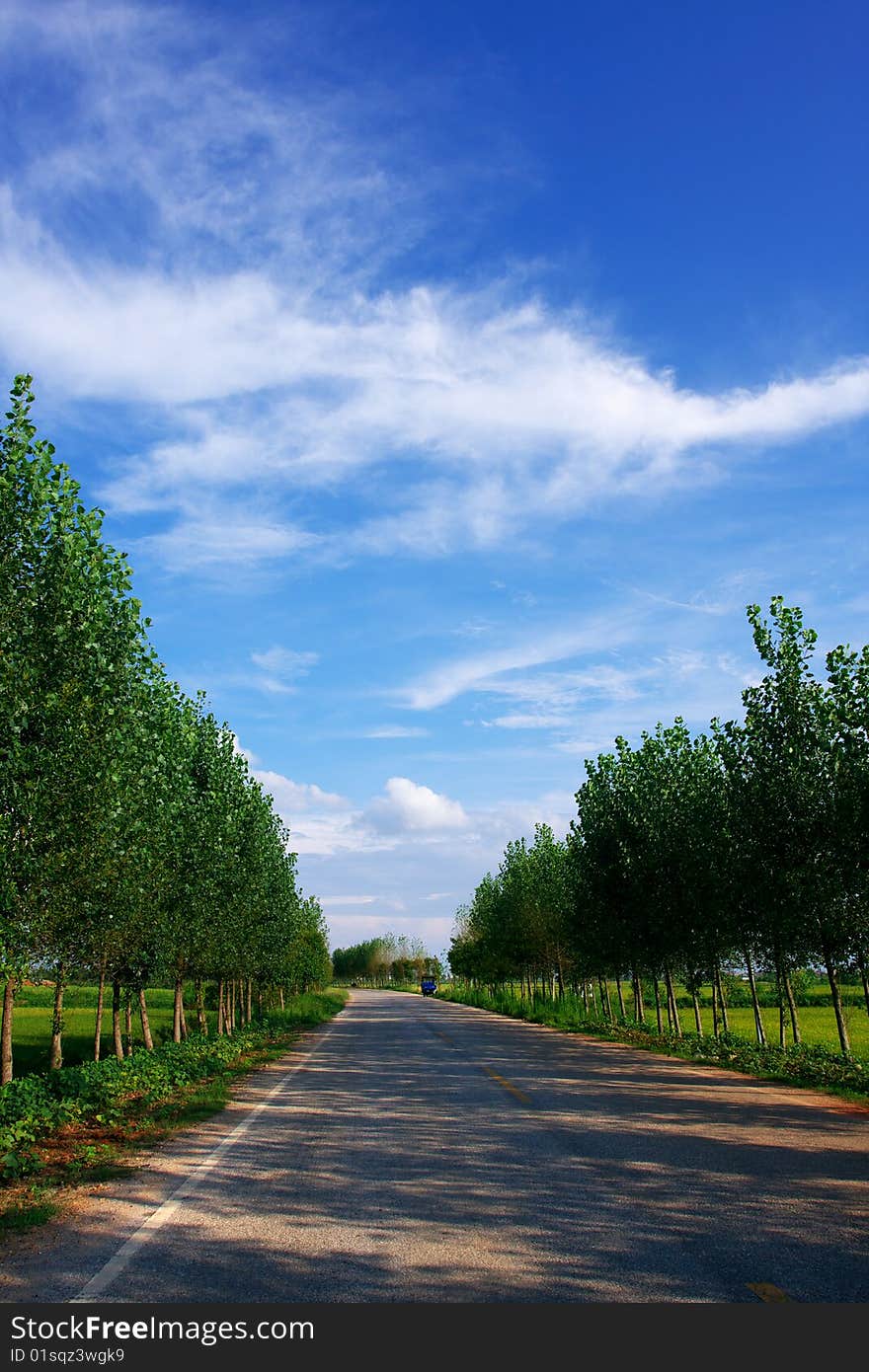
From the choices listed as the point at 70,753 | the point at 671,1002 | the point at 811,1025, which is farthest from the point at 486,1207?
the point at 811,1025

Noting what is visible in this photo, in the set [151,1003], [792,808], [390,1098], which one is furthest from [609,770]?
[151,1003]

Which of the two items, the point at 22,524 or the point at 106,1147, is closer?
the point at 106,1147

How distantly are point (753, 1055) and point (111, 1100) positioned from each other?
1319cm

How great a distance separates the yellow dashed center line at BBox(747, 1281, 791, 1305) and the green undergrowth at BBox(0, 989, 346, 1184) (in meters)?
6.36

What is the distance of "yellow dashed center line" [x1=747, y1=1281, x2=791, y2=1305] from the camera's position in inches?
203

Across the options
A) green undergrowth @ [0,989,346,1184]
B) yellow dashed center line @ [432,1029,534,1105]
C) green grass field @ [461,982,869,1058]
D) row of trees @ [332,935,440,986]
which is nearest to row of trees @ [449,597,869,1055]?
green grass field @ [461,982,869,1058]

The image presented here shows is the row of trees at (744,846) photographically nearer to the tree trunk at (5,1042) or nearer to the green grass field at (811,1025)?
the green grass field at (811,1025)

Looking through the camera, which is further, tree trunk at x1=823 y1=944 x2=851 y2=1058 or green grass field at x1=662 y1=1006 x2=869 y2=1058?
green grass field at x1=662 y1=1006 x2=869 y2=1058

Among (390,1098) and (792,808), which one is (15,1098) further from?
(792,808)

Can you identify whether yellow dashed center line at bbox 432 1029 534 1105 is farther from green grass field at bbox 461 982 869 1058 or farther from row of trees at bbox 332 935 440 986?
row of trees at bbox 332 935 440 986

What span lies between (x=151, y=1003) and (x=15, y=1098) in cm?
6282

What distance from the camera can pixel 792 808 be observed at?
64.5 feet

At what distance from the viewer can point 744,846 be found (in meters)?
21.5

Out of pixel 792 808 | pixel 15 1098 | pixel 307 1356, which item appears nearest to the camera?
pixel 307 1356
